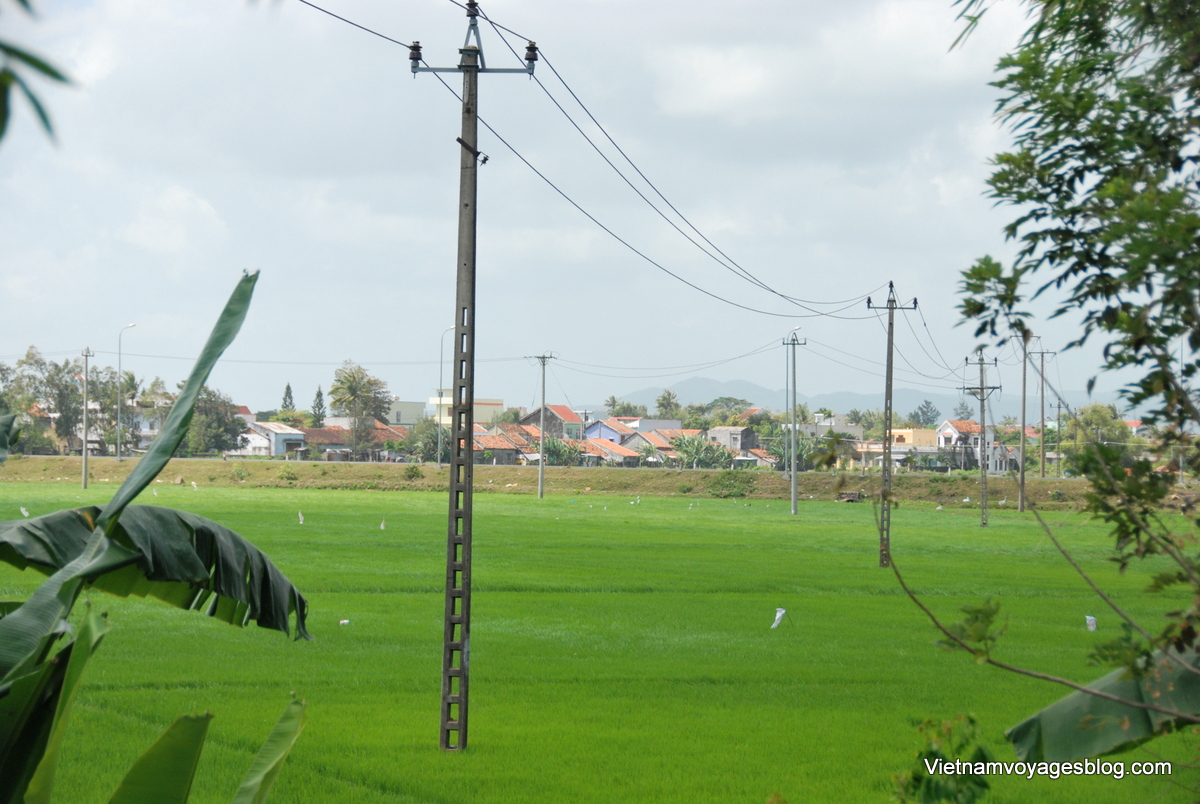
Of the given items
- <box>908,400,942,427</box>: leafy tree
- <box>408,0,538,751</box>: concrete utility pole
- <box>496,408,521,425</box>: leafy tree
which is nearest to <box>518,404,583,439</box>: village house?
<box>496,408,521,425</box>: leafy tree

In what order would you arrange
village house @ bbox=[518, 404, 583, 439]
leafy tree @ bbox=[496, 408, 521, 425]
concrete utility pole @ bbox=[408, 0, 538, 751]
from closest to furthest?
concrete utility pole @ bbox=[408, 0, 538, 751] < village house @ bbox=[518, 404, 583, 439] < leafy tree @ bbox=[496, 408, 521, 425]

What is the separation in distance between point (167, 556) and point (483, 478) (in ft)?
222

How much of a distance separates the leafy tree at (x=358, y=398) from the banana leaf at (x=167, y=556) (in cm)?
9300

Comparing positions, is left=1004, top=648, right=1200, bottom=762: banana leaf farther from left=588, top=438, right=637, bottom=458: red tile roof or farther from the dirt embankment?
left=588, top=438, right=637, bottom=458: red tile roof

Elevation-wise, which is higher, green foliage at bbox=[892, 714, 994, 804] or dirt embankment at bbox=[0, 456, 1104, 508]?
green foliage at bbox=[892, 714, 994, 804]

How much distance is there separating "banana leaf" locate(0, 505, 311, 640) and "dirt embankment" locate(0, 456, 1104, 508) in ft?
198

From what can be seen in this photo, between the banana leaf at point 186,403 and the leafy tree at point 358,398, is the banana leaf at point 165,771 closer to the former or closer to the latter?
the banana leaf at point 186,403

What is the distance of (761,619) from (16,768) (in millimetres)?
16744

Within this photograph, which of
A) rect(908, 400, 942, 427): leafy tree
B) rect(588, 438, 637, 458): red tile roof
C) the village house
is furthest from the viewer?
rect(908, 400, 942, 427): leafy tree

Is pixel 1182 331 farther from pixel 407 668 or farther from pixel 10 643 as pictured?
pixel 407 668

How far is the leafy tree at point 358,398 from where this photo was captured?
3816 inches

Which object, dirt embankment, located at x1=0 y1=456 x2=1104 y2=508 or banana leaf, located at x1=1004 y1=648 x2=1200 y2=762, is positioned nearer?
banana leaf, located at x1=1004 y1=648 x2=1200 y2=762

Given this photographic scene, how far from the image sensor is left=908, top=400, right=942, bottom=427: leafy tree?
16538cm

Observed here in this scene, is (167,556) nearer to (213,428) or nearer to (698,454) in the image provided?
(698,454)
